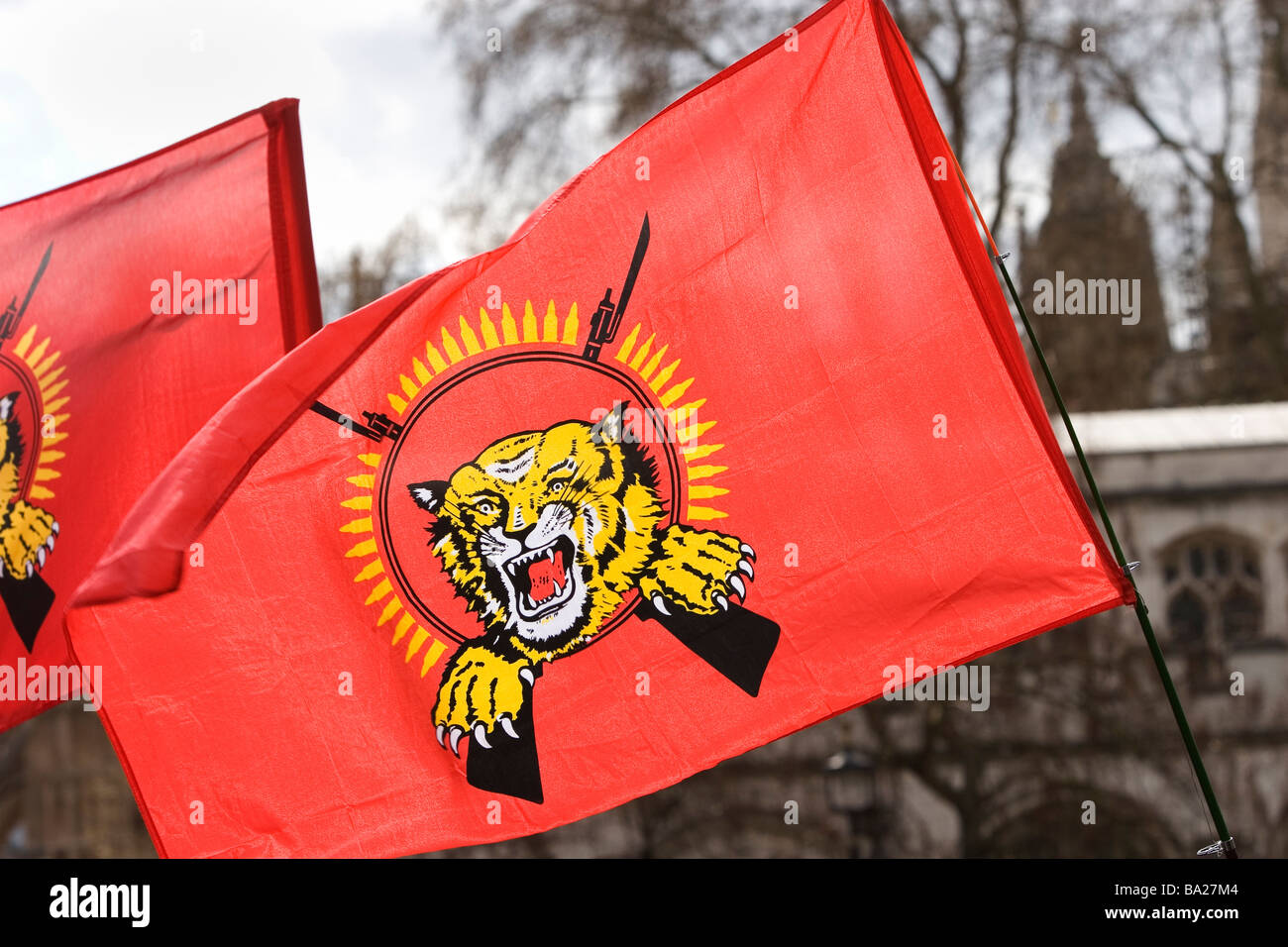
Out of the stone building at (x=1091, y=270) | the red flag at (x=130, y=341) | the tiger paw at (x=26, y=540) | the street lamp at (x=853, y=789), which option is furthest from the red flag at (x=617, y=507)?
the stone building at (x=1091, y=270)

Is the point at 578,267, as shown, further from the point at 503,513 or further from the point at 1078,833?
the point at 1078,833

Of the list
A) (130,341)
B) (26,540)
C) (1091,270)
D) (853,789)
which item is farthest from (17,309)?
(1091,270)

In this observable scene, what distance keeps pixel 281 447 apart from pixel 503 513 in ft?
2.69

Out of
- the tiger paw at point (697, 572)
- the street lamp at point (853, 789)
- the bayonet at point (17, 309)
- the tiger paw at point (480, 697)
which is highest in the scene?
the bayonet at point (17, 309)

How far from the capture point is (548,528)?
511 cm

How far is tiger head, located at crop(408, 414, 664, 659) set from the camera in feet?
16.5

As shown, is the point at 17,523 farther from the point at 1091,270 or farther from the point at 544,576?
the point at 1091,270

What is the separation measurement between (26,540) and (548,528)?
9.53 feet

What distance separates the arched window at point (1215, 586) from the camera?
2155cm

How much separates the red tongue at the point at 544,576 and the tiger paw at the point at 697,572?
31 cm

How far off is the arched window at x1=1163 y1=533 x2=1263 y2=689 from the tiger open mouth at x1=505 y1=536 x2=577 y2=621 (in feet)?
59.6

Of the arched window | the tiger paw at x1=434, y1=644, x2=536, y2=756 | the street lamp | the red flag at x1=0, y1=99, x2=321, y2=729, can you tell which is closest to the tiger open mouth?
the tiger paw at x1=434, y1=644, x2=536, y2=756

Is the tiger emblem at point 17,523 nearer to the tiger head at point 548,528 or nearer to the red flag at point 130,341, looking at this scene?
the red flag at point 130,341
